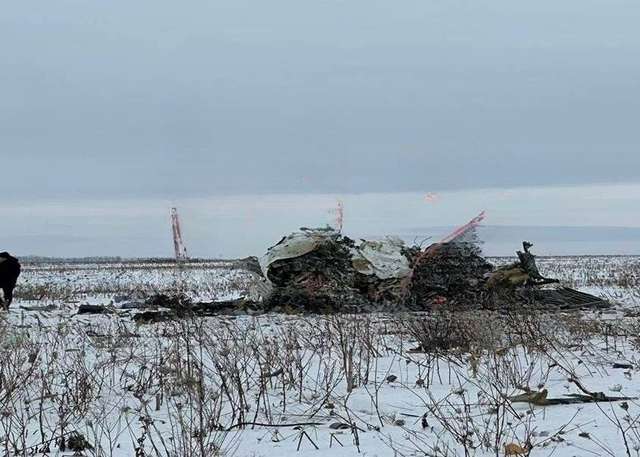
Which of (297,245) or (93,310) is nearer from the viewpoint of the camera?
(93,310)

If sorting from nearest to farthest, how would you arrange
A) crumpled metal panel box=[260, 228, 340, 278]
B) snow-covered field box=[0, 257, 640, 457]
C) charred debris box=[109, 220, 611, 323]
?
snow-covered field box=[0, 257, 640, 457] < charred debris box=[109, 220, 611, 323] < crumpled metal panel box=[260, 228, 340, 278]

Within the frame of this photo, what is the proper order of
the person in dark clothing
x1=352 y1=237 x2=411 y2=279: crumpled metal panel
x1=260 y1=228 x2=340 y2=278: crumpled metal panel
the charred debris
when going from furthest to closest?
x1=352 y1=237 x2=411 y2=279: crumpled metal panel < x1=260 y1=228 x2=340 y2=278: crumpled metal panel < the person in dark clothing < the charred debris

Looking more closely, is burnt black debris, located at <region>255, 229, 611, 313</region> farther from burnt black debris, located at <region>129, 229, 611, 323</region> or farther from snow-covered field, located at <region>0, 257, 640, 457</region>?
snow-covered field, located at <region>0, 257, 640, 457</region>

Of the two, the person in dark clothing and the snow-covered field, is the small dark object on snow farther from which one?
the snow-covered field

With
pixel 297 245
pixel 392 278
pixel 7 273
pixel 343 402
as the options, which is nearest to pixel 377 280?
pixel 392 278

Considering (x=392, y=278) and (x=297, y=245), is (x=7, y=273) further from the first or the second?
(x=392, y=278)

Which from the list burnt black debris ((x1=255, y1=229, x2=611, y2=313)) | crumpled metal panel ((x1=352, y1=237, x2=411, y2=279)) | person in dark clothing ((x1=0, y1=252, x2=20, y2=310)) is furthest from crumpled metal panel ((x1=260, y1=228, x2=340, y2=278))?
person in dark clothing ((x1=0, y1=252, x2=20, y2=310))

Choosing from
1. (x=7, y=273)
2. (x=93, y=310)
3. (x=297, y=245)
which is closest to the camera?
(x=93, y=310)

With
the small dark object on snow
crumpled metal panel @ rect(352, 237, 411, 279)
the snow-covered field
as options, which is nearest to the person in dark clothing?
the small dark object on snow

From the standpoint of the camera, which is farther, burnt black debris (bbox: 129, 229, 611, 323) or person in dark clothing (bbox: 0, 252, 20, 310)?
person in dark clothing (bbox: 0, 252, 20, 310)

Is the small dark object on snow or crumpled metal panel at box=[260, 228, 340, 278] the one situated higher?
crumpled metal panel at box=[260, 228, 340, 278]

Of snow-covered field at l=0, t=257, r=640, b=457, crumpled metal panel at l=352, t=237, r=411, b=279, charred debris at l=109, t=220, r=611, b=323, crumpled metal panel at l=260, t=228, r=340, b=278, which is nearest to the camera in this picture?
snow-covered field at l=0, t=257, r=640, b=457

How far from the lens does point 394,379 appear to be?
19.1 feet

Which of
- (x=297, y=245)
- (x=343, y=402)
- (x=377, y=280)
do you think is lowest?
(x=343, y=402)
